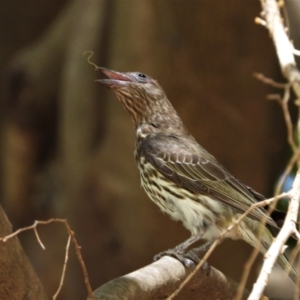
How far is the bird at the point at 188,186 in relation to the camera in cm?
260

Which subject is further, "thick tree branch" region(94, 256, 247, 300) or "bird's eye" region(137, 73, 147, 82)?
"bird's eye" region(137, 73, 147, 82)

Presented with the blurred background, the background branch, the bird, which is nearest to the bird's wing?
the bird

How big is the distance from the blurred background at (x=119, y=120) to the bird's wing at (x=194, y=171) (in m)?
1.45

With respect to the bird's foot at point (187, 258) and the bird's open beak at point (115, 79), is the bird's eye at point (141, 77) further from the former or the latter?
the bird's foot at point (187, 258)

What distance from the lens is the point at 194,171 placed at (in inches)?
105

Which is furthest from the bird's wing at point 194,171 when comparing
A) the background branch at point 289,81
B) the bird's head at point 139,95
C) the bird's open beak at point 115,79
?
the background branch at point 289,81

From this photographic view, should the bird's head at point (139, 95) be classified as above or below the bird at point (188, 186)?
above

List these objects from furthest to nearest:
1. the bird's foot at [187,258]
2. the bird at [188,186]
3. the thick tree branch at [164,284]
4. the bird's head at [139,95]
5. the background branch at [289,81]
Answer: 1. the bird's head at [139,95]
2. the bird at [188,186]
3. the bird's foot at [187,258]
4. the thick tree branch at [164,284]
5. the background branch at [289,81]

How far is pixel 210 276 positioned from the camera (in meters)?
2.46

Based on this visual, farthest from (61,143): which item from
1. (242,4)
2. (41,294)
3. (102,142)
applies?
(41,294)

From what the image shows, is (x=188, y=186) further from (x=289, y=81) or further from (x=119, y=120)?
(x=119, y=120)

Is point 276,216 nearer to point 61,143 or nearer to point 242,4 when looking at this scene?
point 242,4

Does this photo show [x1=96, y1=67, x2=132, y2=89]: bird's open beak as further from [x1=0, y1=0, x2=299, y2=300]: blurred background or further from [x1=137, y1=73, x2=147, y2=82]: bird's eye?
[x1=0, y1=0, x2=299, y2=300]: blurred background

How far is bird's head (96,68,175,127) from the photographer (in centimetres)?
271
